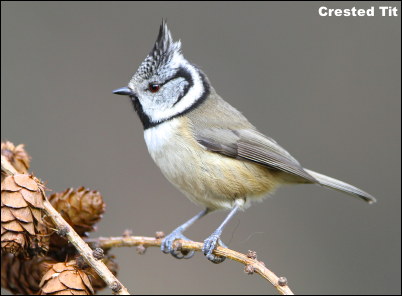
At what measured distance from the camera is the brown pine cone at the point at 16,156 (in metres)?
1.65

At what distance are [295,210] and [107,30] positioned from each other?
2256 millimetres

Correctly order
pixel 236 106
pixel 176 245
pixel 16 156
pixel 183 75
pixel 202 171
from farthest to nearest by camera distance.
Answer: pixel 236 106 < pixel 183 75 < pixel 202 171 < pixel 176 245 < pixel 16 156

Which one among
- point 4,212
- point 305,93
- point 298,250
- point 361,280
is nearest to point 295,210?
point 298,250

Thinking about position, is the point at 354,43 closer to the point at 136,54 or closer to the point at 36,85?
the point at 136,54

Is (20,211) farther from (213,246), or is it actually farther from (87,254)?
(213,246)

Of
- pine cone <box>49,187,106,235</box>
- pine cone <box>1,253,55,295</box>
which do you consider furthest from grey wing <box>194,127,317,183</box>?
pine cone <box>1,253,55,295</box>

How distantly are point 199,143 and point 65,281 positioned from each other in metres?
1.18

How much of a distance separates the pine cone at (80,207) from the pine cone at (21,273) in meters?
0.14

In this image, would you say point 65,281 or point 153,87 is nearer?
point 65,281

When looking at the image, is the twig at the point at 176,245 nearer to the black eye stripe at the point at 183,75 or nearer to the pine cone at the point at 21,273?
the pine cone at the point at 21,273

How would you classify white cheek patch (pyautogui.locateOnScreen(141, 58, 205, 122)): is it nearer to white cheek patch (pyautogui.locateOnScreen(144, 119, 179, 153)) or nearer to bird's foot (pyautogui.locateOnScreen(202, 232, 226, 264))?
white cheek patch (pyautogui.locateOnScreen(144, 119, 179, 153))

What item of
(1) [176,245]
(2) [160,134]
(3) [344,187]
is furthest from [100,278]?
(3) [344,187]

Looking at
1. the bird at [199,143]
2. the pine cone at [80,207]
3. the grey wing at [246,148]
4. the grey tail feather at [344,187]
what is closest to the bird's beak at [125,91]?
the bird at [199,143]

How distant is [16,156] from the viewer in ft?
5.45
